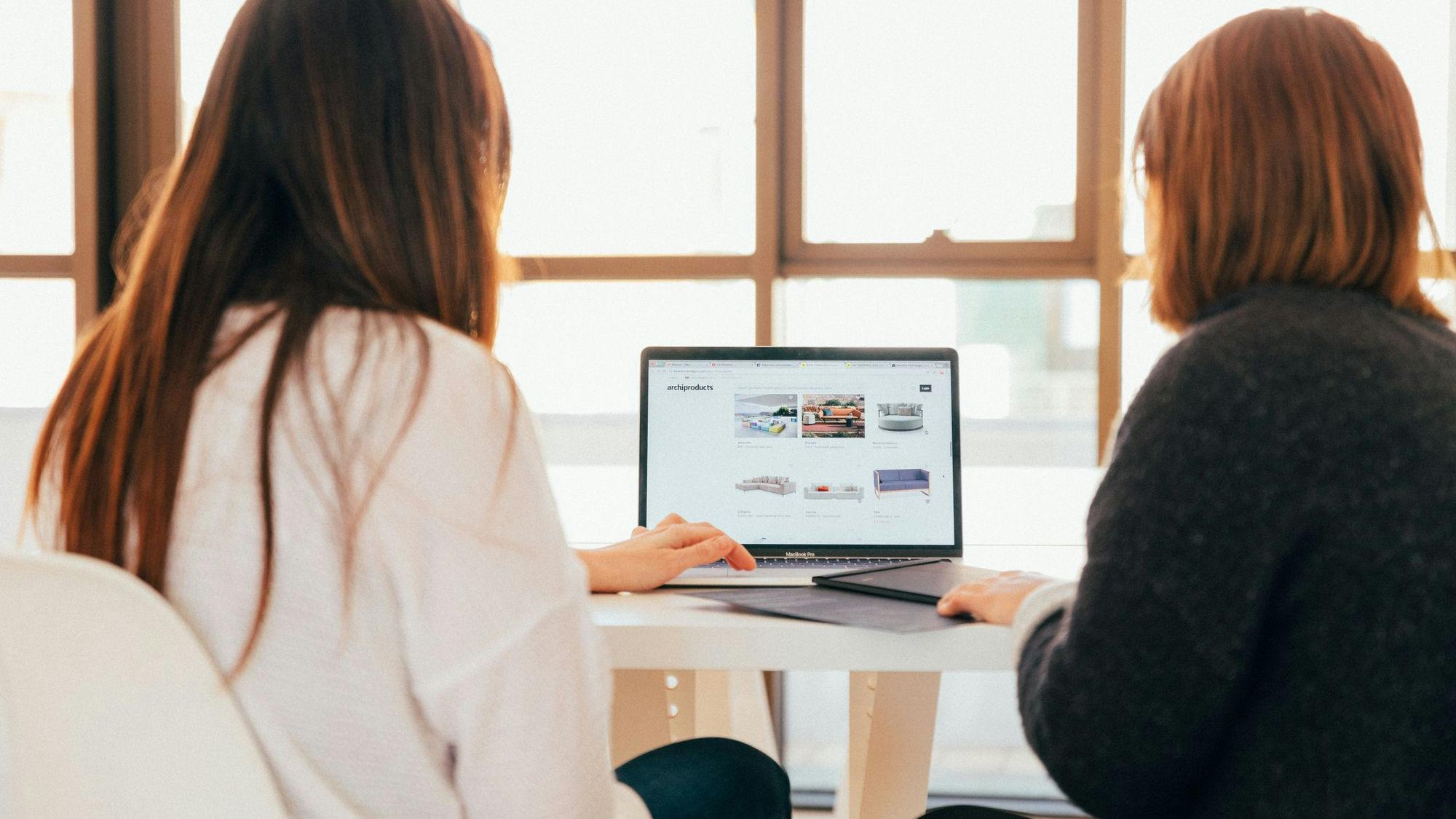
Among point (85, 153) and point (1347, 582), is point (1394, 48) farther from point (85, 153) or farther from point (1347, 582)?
point (85, 153)

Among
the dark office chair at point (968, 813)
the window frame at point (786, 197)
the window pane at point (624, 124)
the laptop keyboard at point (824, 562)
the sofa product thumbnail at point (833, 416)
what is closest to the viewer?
the dark office chair at point (968, 813)

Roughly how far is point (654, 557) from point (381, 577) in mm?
620

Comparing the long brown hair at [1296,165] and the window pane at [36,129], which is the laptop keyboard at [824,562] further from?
the window pane at [36,129]

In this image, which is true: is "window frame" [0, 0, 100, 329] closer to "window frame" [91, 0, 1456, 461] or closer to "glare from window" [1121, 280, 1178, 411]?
"window frame" [91, 0, 1456, 461]

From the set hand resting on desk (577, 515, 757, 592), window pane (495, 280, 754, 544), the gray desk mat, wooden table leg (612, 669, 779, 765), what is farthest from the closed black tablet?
window pane (495, 280, 754, 544)

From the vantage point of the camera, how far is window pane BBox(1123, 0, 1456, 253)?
2418 mm

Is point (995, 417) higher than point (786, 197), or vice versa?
point (786, 197)

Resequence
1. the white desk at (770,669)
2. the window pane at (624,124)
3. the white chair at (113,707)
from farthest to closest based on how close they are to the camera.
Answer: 1. the window pane at (624,124)
2. the white desk at (770,669)
3. the white chair at (113,707)

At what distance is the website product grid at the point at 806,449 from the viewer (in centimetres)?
158

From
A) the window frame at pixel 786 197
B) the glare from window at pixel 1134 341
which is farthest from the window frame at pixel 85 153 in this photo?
the glare from window at pixel 1134 341

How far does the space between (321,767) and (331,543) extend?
139 millimetres

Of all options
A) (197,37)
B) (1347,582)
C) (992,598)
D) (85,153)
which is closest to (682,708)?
(992,598)

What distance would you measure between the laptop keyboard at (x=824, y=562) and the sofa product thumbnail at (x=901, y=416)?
18cm

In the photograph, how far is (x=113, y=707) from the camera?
658mm
